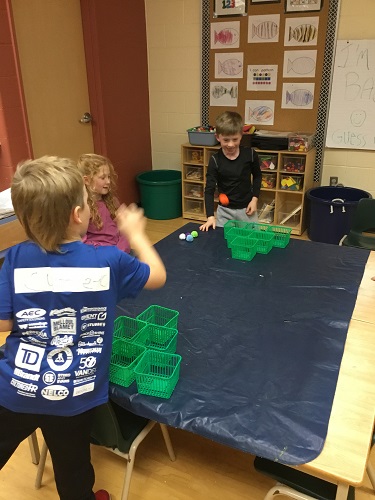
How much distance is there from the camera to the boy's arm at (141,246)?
1237 millimetres

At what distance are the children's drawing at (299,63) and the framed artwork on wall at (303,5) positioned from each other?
32cm

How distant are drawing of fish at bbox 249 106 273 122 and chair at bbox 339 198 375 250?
1.60 m

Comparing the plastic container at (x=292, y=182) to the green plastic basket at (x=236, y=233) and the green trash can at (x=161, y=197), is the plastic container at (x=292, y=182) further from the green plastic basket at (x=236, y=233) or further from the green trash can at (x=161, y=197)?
the green plastic basket at (x=236, y=233)

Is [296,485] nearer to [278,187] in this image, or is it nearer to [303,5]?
[278,187]

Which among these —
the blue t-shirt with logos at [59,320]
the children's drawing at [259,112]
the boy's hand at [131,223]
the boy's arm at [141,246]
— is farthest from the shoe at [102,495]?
the children's drawing at [259,112]

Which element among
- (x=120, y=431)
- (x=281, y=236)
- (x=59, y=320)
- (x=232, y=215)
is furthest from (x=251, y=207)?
(x=59, y=320)

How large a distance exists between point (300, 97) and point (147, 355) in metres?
3.32

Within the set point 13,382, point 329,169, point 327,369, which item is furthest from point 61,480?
point 329,169

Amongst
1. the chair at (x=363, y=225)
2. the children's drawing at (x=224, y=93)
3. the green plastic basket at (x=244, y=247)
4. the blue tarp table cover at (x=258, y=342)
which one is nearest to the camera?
the blue tarp table cover at (x=258, y=342)

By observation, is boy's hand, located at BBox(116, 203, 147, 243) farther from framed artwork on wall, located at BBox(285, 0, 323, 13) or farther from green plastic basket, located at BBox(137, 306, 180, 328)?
framed artwork on wall, located at BBox(285, 0, 323, 13)

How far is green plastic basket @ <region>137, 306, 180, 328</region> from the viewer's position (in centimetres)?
159

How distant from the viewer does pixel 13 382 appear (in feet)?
3.79

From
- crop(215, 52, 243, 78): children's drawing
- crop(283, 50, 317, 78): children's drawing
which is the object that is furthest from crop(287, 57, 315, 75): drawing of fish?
crop(215, 52, 243, 78): children's drawing

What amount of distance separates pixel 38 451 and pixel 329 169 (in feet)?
11.0
